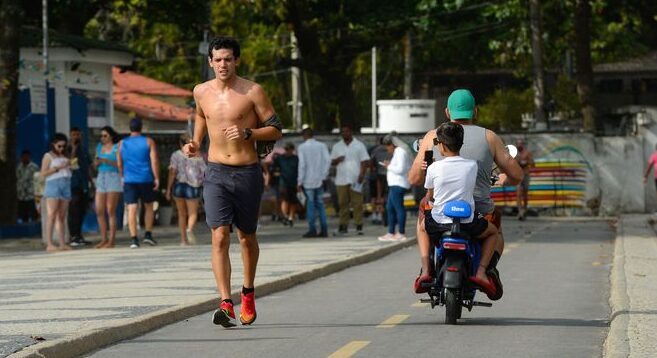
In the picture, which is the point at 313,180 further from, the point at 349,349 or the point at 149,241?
the point at 349,349

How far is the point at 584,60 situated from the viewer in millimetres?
42906

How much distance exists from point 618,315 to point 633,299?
1.31 metres

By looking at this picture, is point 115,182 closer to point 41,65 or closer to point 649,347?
point 41,65

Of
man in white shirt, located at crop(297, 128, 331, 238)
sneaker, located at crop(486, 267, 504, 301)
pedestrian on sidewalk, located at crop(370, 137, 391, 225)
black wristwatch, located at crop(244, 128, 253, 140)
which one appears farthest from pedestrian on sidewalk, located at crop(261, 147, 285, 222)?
black wristwatch, located at crop(244, 128, 253, 140)

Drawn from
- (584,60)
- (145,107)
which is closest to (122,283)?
(584,60)

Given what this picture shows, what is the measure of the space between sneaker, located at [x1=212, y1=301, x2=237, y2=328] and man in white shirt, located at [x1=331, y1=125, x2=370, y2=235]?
47.2 ft

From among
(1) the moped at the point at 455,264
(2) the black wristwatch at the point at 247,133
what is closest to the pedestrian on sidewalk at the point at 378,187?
(1) the moped at the point at 455,264

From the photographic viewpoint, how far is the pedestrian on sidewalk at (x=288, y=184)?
30969 millimetres

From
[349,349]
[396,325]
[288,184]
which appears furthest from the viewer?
[288,184]

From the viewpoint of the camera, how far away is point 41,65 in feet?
89.7

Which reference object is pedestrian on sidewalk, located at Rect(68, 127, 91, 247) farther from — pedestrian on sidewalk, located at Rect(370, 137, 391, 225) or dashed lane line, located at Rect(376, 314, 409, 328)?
dashed lane line, located at Rect(376, 314, 409, 328)

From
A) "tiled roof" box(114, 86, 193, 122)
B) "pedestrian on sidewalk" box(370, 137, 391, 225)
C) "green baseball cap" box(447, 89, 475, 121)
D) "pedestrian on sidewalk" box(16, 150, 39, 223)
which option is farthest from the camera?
"tiled roof" box(114, 86, 193, 122)

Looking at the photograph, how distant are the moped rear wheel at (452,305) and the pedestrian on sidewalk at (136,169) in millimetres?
11009

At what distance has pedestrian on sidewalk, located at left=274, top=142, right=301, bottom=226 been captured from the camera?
102 ft
